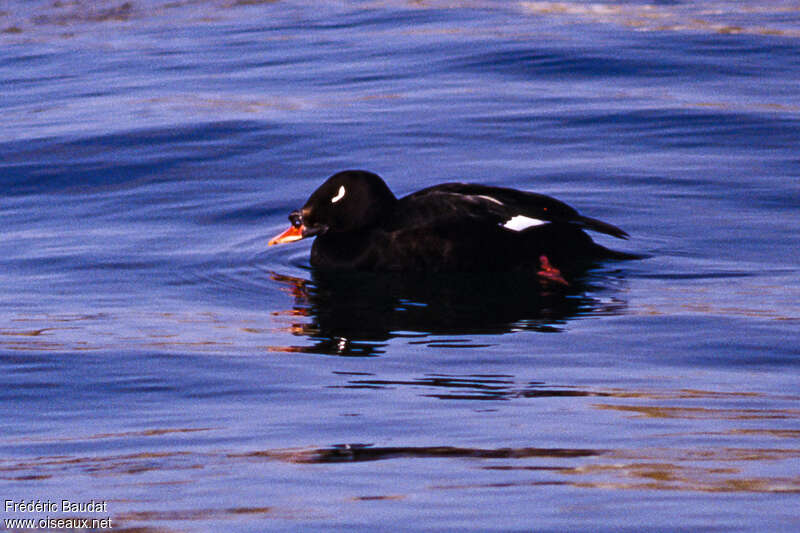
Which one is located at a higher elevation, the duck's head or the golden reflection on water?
the duck's head

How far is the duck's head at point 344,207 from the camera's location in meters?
8.45

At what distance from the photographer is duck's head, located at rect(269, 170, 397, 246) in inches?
332

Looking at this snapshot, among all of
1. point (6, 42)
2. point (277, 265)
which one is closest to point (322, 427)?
point (277, 265)

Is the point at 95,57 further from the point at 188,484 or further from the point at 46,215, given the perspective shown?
the point at 188,484

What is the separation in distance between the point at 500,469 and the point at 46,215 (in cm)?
Result: 666

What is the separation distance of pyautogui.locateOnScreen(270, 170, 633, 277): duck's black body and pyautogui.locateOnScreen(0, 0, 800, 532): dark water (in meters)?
0.18

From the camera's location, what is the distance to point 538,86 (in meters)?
14.7

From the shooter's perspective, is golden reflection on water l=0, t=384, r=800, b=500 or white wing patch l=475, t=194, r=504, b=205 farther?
white wing patch l=475, t=194, r=504, b=205

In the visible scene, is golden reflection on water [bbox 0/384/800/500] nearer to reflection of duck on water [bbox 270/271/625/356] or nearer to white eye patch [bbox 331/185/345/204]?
reflection of duck on water [bbox 270/271/625/356]

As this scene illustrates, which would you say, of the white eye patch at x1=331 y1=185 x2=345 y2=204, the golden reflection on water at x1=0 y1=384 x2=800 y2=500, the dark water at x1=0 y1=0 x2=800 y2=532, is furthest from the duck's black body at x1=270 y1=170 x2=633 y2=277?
the golden reflection on water at x1=0 y1=384 x2=800 y2=500

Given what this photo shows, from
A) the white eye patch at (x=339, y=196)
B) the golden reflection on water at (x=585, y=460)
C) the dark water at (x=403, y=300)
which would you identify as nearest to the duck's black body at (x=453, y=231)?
the white eye patch at (x=339, y=196)

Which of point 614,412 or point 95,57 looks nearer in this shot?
point 614,412

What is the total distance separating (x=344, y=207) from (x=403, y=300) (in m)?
0.94

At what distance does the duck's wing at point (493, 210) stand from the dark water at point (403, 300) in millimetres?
330
